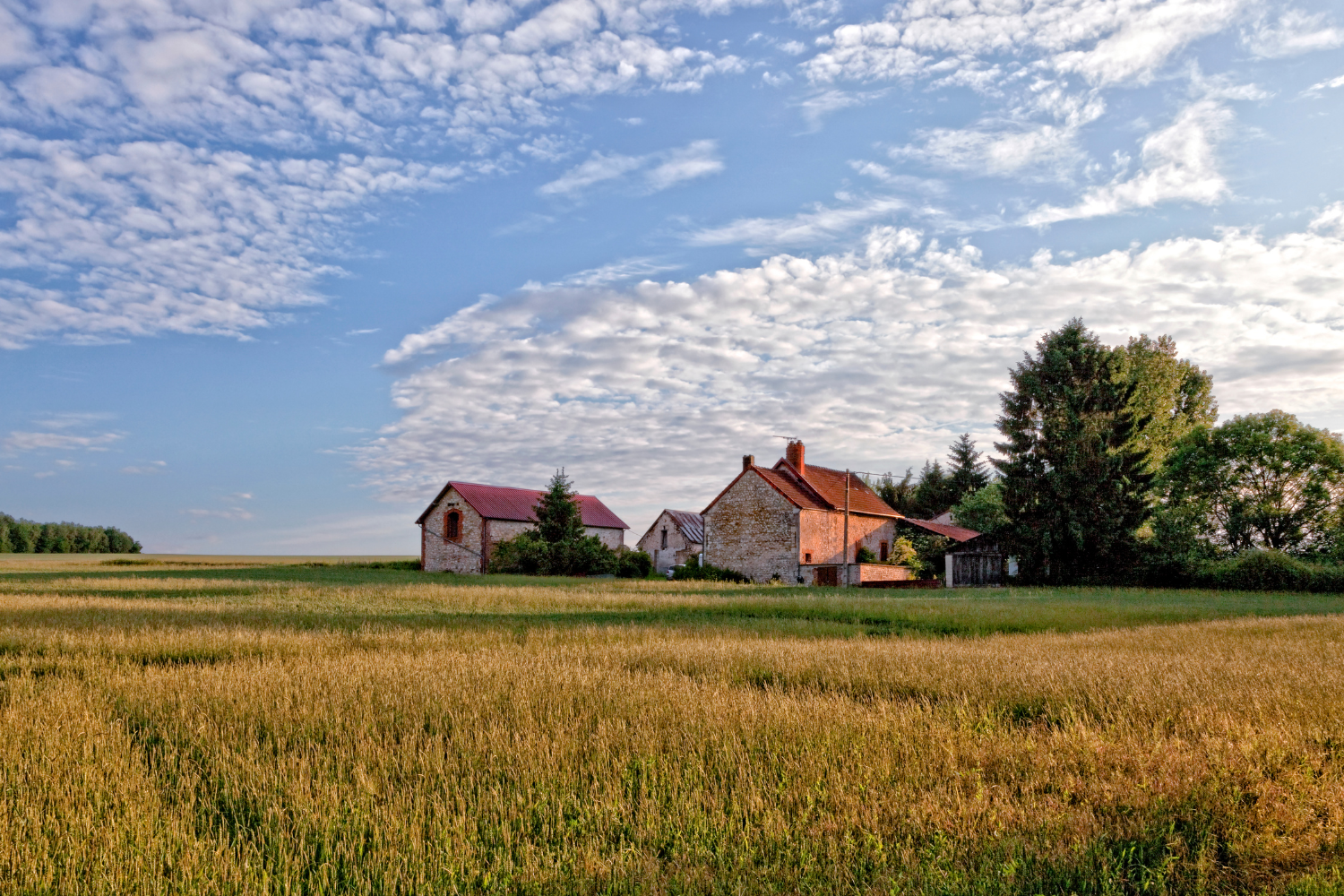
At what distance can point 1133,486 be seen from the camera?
149 ft

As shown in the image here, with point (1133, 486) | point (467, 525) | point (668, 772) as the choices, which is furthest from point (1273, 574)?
point (467, 525)

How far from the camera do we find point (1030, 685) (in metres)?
8.70

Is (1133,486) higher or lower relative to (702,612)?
higher

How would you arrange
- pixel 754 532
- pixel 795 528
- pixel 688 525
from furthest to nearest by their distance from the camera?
pixel 688 525
pixel 754 532
pixel 795 528

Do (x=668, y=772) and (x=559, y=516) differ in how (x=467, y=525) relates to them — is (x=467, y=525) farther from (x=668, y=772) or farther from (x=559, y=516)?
(x=668, y=772)

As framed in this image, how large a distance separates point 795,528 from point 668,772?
1667 inches

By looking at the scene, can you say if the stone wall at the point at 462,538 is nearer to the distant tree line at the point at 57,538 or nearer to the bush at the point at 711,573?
the bush at the point at 711,573

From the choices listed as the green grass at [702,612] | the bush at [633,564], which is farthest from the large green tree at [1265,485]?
the bush at [633,564]

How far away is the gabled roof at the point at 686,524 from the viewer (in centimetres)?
6956

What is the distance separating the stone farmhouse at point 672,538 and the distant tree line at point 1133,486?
24490mm

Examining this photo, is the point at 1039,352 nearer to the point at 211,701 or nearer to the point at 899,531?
the point at 899,531

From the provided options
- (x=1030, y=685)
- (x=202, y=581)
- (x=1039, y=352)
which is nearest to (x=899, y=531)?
(x=1039, y=352)

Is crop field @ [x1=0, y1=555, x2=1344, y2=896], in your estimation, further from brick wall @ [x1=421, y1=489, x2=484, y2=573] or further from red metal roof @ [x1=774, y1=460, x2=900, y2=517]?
brick wall @ [x1=421, y1=489, x2=484, y2=573]

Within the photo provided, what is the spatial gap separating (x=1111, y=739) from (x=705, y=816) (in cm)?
388
